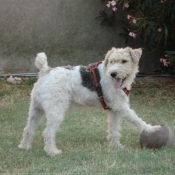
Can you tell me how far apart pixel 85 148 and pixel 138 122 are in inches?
31.5

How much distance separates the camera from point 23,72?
40.0 ft

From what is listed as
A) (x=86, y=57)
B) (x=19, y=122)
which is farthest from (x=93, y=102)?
(x=86, y=57)

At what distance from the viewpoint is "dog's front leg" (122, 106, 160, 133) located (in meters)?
6.54

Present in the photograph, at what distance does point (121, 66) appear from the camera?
21.8 ft

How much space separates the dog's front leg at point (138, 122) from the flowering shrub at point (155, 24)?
14.1 ft

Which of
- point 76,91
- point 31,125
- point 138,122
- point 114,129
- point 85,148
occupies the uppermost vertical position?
point 76,91

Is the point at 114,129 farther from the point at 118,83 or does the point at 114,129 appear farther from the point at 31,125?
the point at 31,125

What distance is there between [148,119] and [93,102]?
A: 2.28 metres

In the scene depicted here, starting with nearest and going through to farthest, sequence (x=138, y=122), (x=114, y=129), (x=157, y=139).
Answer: (x=157, y=139)
(x=138, y=122)
(x=114, y=129)

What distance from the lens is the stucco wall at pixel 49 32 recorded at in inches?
476

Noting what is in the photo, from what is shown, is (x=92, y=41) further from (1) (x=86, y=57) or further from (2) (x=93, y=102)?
(2) (x=93, y=102)

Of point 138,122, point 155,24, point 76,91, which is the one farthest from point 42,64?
point 155,24

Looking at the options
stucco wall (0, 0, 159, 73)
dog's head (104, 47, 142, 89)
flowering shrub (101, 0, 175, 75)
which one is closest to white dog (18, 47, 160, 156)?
dog's head (104, 47, 142, 89)

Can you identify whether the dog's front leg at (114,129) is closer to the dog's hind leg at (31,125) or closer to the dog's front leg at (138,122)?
the dog's front leg at (138,122)
